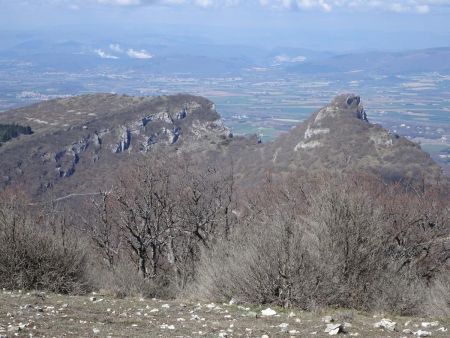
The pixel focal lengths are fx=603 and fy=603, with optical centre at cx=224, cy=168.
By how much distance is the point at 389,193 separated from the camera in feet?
118

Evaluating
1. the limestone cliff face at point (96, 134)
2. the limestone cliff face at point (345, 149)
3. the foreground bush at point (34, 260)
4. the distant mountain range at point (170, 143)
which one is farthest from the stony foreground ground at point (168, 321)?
the limestone cliff face at point (96, 134)

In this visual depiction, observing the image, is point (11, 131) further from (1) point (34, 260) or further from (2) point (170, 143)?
(1) point (34, 260)

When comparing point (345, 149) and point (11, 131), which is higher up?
point (11, 131)

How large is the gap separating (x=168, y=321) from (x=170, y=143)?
426ft

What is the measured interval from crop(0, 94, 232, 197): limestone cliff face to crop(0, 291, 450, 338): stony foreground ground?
302 feet

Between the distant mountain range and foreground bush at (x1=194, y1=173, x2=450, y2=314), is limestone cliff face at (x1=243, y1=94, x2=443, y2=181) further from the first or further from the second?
foreground bush at (x1=194, y1=173, x2=450, y2=314)

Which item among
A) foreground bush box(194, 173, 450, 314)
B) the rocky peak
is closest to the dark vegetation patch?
the rocky peak

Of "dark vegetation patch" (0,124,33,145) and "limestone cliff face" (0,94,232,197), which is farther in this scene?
"dark vegetation patch" (0,124,33,145)

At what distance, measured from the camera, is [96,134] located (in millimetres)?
139625

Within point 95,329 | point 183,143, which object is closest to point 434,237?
point 95,329

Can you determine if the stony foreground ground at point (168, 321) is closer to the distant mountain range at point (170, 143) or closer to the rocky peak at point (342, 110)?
the distant mountain range at point (170, 143)

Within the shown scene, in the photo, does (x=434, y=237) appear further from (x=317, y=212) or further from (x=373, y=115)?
(x=373, y=115)

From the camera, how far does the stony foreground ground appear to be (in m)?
12.3

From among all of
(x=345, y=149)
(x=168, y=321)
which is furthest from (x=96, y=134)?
(x=168, y=321)
